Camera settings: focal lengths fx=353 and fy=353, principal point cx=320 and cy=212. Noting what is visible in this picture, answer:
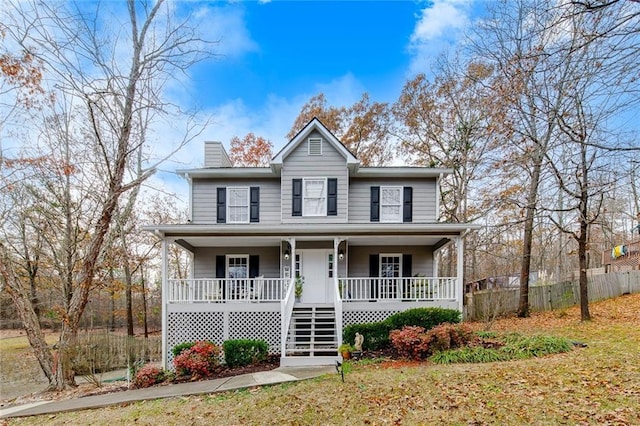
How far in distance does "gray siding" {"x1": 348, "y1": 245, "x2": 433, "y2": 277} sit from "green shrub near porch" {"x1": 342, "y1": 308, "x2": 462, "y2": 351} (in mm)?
3379

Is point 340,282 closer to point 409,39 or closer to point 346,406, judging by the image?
point 346,406

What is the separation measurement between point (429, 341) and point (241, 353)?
203 inches

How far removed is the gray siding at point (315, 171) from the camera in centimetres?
1312

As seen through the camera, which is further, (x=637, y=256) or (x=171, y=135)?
(x=637, y=256)

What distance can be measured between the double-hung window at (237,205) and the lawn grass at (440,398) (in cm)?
753

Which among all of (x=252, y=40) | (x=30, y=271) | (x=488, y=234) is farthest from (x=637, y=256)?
(x=30, y=271)

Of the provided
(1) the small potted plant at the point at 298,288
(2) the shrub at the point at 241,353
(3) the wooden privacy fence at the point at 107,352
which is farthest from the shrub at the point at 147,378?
(1) the small potted plant at the point at 298,288

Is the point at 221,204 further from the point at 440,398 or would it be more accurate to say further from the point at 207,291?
the point at 440,398

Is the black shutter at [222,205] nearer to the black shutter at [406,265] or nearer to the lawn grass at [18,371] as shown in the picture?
the black shutter at [406,265]

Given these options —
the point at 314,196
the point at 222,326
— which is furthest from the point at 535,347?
the point at 222,326

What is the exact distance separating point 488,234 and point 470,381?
17.6m

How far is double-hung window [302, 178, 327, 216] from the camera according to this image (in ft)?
43.2

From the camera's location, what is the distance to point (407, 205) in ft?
45.2

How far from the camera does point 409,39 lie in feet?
50.7
